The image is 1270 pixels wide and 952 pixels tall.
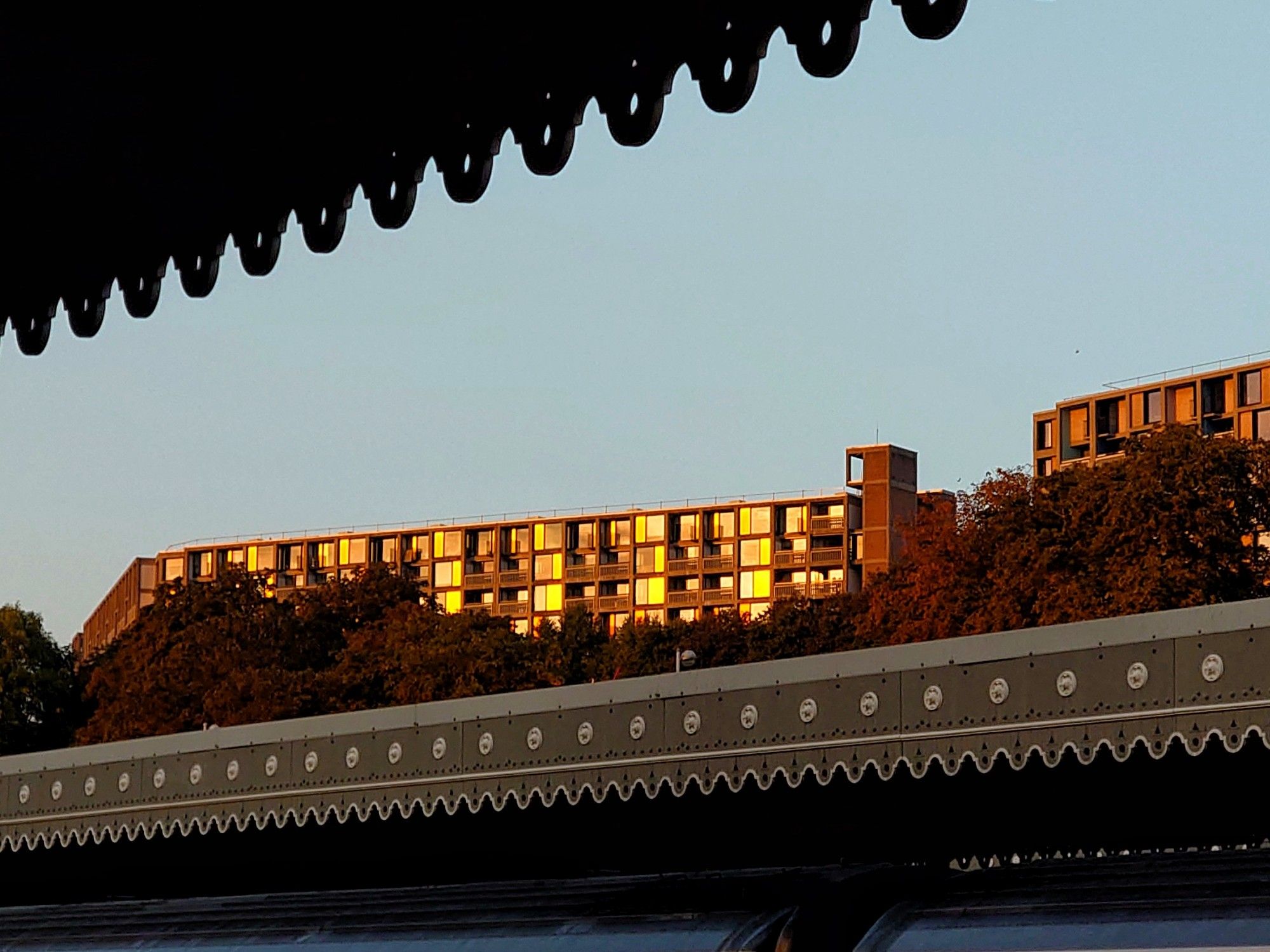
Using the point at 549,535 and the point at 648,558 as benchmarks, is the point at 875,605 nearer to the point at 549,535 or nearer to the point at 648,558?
the point at 648,558

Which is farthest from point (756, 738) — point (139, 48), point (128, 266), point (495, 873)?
point (139, 48)

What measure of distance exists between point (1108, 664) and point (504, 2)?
35.5ft

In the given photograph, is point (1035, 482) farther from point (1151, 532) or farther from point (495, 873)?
point (495, 873)

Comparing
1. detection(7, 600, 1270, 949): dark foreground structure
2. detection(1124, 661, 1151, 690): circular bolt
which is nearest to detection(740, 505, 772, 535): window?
detection(7, 600, 1270, 949): dark foreground structure

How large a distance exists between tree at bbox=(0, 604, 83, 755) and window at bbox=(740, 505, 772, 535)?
85257 mm

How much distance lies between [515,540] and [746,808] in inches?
A: 5644

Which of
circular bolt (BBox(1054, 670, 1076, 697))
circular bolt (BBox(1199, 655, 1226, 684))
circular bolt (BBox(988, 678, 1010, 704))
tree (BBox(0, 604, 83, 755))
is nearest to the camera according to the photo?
circular bolt (BBox(1199, 655, 1226, 684))

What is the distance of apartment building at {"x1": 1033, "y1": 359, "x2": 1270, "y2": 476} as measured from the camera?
11706cm

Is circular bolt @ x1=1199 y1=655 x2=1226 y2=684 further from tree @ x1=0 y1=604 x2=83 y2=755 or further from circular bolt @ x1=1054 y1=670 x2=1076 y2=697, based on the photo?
tree @ x1=0 y1=604 x2=83 y2=755

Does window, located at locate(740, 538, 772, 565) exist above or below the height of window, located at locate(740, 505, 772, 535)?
below

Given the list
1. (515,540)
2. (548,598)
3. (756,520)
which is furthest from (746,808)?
(515,540)

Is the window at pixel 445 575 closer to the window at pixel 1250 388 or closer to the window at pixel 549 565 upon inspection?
the window at pixel 549 565

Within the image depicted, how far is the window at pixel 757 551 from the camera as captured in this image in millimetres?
Answer: 153250

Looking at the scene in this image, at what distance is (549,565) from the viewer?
160500 millimetres
